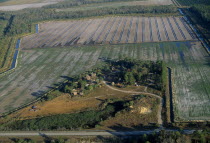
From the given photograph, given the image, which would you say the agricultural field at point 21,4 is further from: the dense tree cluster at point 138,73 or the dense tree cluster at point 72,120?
the dense tree cluster at point 72,120

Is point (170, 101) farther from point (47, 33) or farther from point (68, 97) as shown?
point (47, 33)

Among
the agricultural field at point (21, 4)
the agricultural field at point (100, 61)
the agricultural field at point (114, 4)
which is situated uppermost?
the agricultural field at point (21, 4)

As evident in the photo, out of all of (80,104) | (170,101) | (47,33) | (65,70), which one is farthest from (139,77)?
(47,33)

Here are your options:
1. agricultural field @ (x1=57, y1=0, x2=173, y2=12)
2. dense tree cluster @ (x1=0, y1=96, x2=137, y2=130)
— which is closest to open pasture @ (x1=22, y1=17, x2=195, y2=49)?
agricultural field @ (x1=57, y1=0, x2=173, y2=12)

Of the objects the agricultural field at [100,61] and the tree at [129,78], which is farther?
the tree at [129,78]

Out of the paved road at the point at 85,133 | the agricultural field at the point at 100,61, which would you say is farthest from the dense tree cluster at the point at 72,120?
the agricultural field at the point at 100,61

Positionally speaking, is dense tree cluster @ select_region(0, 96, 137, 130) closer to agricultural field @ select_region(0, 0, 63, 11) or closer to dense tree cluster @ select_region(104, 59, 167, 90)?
dense tree cluster @ select_region(104, 59, 167, 90)
